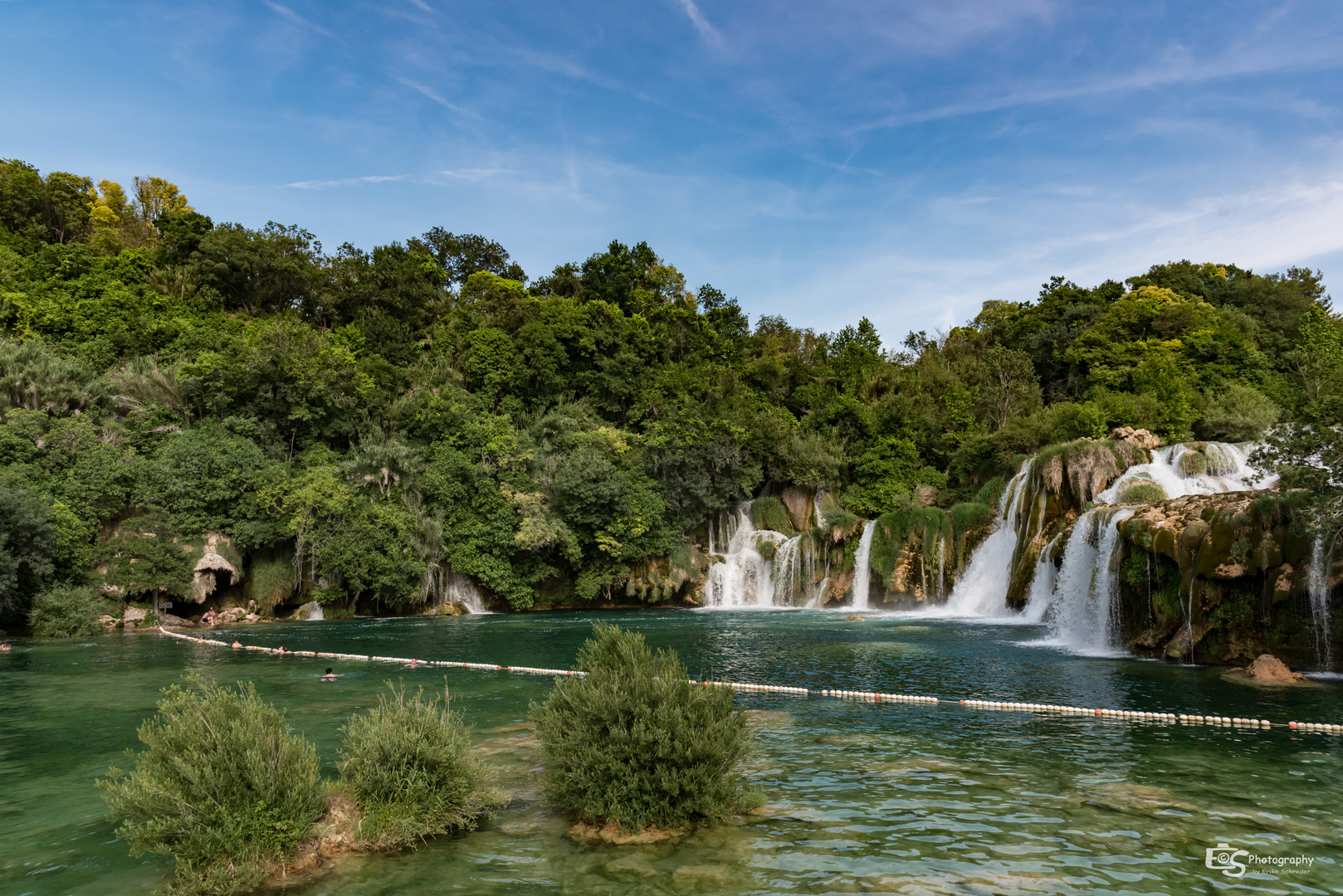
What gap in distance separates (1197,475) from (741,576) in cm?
1934

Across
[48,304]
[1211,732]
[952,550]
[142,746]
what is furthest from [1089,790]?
[48,304]

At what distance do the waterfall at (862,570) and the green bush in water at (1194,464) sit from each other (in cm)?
1178

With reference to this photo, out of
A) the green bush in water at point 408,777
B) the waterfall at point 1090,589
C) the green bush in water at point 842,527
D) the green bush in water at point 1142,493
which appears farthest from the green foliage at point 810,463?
the green bush in water at point 408,777

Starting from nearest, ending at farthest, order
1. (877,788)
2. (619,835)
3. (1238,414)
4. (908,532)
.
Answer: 1. (619,835)
2. (877,788)
3. (1238,414)
4. (908,532)

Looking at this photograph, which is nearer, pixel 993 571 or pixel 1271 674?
pixel 1271 674

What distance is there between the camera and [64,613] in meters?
23.5

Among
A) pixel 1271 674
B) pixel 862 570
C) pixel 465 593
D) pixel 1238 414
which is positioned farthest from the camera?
pixel 465 593

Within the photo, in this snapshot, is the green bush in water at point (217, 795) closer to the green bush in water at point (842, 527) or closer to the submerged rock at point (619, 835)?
the submerged rock at point (619, 835)

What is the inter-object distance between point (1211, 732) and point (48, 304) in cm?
4649

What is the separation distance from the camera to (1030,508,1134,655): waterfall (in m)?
18.1

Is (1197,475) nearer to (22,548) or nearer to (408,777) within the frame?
(408,777)

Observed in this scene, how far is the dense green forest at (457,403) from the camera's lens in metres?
27.4

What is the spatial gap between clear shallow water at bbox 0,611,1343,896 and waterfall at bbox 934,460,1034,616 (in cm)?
1048

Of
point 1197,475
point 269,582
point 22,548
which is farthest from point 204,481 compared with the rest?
point 1197,475
